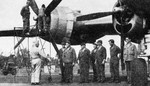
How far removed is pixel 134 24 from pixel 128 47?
1671mm

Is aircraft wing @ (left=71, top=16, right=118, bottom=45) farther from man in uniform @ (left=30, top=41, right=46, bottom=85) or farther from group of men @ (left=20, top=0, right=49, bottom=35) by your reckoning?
man in uniform @ (left=30, top=41, right=46, bottom=85)

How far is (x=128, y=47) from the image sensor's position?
40.9ft

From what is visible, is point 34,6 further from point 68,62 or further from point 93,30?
point 68,62

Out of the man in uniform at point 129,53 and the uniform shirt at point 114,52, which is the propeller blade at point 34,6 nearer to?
the uniform shirt at point 114,52

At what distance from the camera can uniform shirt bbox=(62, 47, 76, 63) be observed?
1330 cm

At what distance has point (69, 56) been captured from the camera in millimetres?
13273

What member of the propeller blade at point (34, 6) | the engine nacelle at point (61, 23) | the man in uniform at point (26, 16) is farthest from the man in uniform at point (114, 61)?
the propeller blade at point (34, 6)

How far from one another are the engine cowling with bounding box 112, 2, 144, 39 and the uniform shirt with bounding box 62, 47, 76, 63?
2770 mm

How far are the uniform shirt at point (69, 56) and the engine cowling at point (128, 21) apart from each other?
9.09ft

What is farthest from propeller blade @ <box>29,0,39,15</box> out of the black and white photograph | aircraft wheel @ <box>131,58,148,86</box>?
aircraft wheel @ <box>131,58,148,86</box>

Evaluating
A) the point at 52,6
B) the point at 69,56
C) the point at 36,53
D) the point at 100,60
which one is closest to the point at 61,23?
the point at 52,6

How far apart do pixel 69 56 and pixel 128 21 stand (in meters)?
3.38

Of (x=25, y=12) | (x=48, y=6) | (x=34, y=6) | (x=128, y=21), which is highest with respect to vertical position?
(x=34, y=6)

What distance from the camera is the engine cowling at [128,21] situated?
36.2ft
